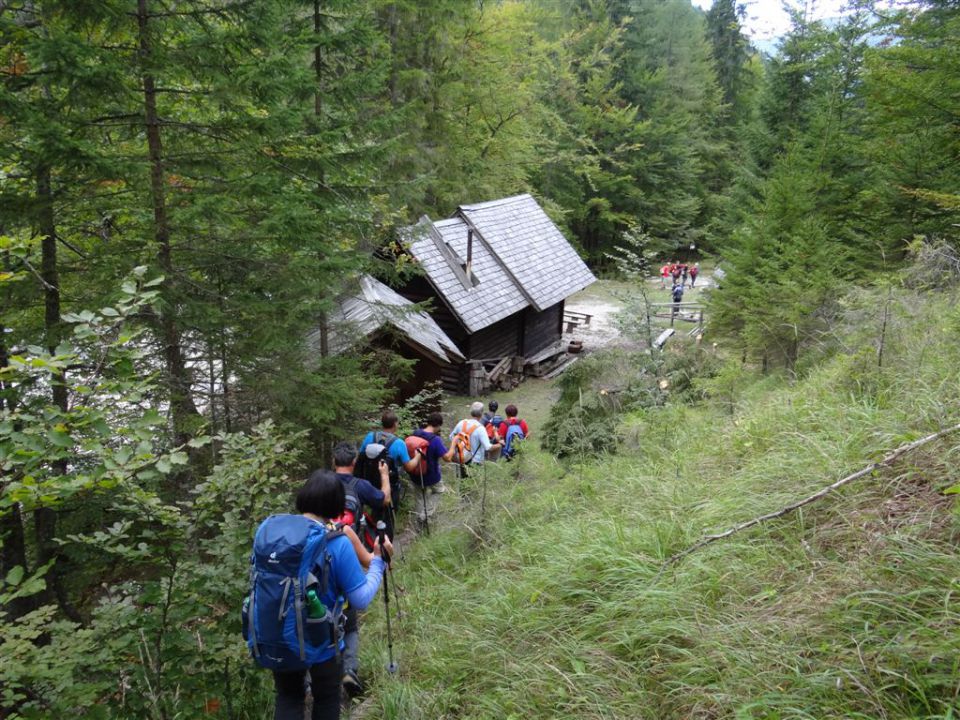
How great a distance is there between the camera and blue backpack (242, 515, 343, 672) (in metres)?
2.87

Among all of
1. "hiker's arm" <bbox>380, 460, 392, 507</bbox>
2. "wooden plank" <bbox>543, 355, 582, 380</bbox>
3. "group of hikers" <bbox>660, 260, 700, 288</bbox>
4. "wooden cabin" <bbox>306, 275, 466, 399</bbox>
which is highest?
"group of hikers" <bbox>660, 260, 700, 288</bbox>

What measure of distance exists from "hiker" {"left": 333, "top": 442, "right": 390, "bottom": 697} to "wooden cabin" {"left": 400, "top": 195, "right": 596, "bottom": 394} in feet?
32.2

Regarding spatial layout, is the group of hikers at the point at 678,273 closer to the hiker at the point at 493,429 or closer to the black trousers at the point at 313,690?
the hiker at the point at 493,429

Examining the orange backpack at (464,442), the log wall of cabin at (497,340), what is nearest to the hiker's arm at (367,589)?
the orange backpack at (464,442)

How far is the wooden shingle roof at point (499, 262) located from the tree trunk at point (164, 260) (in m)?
8.50

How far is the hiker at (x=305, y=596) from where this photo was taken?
2881 millimetres

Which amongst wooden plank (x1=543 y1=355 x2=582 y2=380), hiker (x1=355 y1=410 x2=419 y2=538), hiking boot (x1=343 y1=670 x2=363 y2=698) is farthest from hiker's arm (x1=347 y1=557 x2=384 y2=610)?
wooden plank (x1=543 y1=355 x2=582 y2=380)

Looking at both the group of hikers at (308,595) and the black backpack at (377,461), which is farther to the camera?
the black backpack at (377,461)

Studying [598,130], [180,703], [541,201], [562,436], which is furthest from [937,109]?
[598,130]

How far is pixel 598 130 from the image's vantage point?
3500 cm

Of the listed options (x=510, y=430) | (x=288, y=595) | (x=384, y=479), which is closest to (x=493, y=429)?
(x=510, y=430)

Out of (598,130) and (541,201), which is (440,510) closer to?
(541,201)

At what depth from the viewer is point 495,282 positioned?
17797 millimetres

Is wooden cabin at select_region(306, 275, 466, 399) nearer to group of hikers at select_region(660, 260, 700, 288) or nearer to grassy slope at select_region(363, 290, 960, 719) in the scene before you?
grassy slope at select_region(363, 290, 960, 719)
